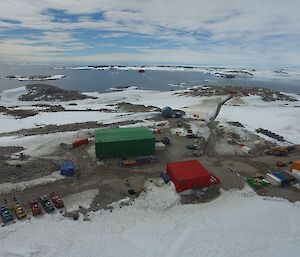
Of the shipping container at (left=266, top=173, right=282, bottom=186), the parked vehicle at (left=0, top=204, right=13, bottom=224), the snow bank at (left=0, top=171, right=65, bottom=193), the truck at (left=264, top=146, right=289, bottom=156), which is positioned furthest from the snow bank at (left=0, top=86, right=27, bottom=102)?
the shipping container at (left=266, top=173, right=282, bottom=186)

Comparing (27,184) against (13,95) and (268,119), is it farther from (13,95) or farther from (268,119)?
(13,95)

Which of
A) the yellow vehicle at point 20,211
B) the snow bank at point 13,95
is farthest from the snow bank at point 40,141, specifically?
the snow bank at point 13,95

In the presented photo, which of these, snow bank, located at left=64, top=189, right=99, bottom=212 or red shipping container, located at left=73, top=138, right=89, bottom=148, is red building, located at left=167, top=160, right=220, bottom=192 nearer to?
snow bank, located at left=64, top=189, right=99, bottom=212

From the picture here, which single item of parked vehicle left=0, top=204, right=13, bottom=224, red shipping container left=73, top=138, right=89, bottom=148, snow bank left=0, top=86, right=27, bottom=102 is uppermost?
red shipping container left=73, top=138, right=89, bottom=148

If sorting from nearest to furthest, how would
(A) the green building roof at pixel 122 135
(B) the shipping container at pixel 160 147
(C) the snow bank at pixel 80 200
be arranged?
(C) the snow bank at pixel 80 200 < (A) the green building roof at pixel 122 135 < (B) the shipping container at pixel 160 147

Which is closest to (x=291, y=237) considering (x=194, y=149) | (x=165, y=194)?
(x=165, y=194)

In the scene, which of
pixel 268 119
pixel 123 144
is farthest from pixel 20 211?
pixel 268 119

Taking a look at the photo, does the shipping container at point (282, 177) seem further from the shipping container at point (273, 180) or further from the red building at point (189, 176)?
the red building at point (189, 176)
